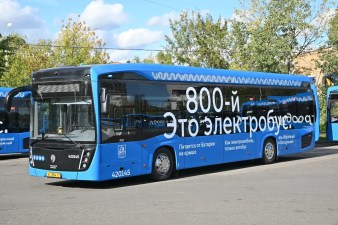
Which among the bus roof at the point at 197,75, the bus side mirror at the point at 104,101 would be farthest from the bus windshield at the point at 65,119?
the bus roof at the point at 197,75

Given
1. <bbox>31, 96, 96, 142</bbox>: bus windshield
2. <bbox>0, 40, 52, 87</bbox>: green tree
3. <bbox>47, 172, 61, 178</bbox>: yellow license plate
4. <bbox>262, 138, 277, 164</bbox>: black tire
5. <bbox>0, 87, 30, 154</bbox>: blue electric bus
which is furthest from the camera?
<bbox>0, 40, 52, 87</bbox>: green tree

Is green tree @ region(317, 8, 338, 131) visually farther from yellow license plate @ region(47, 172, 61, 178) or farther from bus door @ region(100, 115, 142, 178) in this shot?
yellow license plate @ region(47, 172, 61, 178)

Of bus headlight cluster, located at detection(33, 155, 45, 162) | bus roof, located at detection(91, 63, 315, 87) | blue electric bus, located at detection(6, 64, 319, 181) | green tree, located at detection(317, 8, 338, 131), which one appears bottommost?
bus headlight cluster, located at detection(33, 155, 45, 162)

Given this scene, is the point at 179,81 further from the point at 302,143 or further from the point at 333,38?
the point at 333,38

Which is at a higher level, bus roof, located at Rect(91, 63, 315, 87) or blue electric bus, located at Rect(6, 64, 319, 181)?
bus roof, located at Rect(91, 63, 315, 87)

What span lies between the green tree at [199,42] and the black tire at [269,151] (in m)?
17.1

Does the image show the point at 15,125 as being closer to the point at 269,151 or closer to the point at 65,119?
the point at 65,119

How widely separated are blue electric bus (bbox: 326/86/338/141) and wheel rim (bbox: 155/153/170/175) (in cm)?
1518

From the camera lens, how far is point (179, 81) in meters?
13.8

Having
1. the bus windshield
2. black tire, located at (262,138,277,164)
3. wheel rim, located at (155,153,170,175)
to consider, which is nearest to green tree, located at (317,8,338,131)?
black tire, located at (262,138,277,164)

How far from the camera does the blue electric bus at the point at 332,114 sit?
2603 cm

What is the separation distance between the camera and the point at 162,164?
13172mm

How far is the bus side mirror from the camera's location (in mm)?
11562

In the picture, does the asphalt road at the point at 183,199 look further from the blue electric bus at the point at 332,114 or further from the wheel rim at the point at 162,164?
the blue electric bus at the point at 332,114
